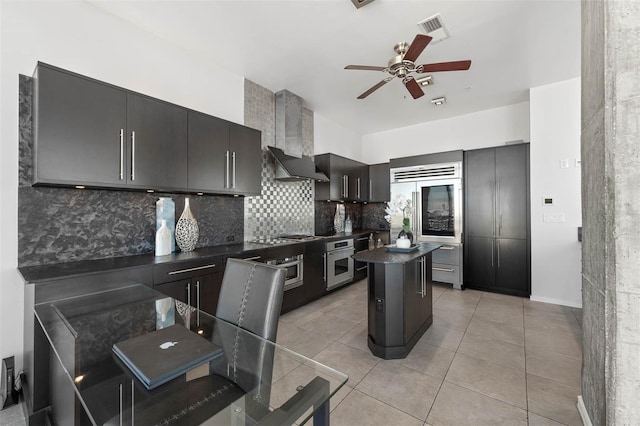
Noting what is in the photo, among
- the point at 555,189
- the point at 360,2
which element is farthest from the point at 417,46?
the point at 555,189

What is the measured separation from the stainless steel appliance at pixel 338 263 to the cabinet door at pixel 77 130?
274 centimetres

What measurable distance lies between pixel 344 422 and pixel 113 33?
3.61 m

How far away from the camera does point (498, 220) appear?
4223 millimetres

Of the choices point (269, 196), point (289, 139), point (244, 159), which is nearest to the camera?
point (244, 159)

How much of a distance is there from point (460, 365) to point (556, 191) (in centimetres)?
303

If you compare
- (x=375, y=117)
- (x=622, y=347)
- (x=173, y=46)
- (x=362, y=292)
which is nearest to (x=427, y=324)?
(x=362, y=292)

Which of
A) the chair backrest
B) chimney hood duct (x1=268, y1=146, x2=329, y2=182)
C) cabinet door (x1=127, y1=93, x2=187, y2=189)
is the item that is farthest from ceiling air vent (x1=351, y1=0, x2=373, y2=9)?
the chair backrest

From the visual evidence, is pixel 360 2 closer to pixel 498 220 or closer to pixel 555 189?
pixel 555 189

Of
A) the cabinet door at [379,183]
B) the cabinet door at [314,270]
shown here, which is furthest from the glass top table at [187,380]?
the cabinet door at [379,183]

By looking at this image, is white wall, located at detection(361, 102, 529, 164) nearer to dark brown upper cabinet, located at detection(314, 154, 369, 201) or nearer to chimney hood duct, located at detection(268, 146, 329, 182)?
dark brown upper cabinet, located at detection(314, 154, 369, 201)

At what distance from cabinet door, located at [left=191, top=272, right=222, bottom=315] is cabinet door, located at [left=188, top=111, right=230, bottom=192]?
888 millimetres

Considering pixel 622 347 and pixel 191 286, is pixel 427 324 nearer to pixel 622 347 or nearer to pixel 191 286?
pixel 622 347

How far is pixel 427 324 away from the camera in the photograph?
2887mm

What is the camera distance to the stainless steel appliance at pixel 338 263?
13.2 ft
